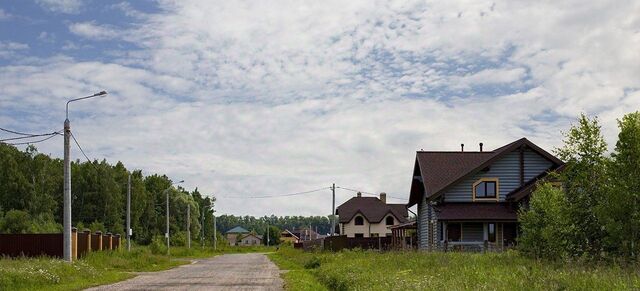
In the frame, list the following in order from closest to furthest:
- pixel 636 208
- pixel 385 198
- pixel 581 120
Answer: pixel 636 208 → pixel 581 120 → pixel 385 198

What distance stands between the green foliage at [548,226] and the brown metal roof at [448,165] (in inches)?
642

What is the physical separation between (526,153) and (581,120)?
2210cm

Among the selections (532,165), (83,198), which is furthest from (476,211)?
(83,198)

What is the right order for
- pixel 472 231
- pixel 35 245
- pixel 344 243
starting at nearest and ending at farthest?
pixel 35 245, pixel 472 231, pixel 344 243

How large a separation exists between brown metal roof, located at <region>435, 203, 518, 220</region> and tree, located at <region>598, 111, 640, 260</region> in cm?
1991

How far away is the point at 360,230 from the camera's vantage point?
88.3 m

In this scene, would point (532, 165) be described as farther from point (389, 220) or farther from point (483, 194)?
point (389, 220)

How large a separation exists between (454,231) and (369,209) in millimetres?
49739

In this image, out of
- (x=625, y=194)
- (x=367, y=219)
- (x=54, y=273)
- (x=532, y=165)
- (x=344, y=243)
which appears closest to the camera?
(x=625, y=194)

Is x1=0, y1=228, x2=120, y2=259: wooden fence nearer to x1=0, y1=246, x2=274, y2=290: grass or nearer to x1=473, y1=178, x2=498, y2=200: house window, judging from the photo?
x1=0, y1=246, x2=274, y2=290: grass

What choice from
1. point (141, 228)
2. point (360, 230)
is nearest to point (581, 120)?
point (360, 230)

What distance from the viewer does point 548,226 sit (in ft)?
69.8

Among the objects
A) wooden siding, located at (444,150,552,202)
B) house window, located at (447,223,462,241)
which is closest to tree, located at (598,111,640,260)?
house window, located at (447,223,462,241)

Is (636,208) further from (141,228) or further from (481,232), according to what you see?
(141,228)
